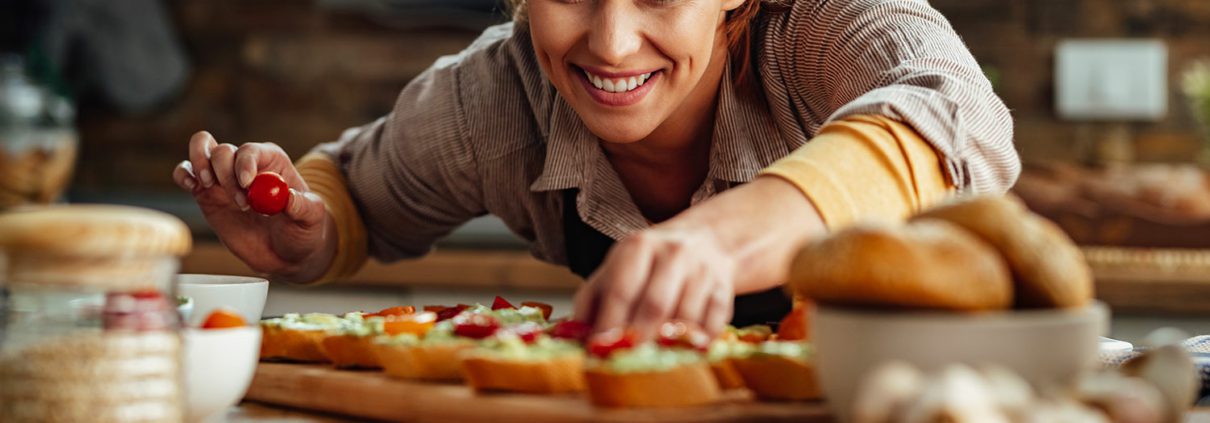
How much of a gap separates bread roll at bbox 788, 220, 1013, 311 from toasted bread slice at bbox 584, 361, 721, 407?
12 cm

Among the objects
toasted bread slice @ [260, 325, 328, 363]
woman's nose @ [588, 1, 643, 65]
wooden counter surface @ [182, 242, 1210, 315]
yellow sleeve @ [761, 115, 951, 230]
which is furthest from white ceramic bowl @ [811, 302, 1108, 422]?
wooden counter surface @ [182, 242, 1210, 315]

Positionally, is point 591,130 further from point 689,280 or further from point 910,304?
point 910,304

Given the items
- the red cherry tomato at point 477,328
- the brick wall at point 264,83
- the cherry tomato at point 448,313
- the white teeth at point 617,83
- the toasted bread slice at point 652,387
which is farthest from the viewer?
the brick wall at point 264,83

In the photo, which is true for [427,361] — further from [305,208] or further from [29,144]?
[29,144]

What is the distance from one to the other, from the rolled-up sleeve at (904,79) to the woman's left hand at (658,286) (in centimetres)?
21

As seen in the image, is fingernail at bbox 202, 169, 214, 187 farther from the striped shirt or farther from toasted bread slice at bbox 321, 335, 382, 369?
toasted bread slice at bbox 321, 335, 382, 369

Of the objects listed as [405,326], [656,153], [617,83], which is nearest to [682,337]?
[405,326]

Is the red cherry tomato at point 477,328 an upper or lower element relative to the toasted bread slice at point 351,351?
upper

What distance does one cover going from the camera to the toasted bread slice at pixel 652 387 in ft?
2.47

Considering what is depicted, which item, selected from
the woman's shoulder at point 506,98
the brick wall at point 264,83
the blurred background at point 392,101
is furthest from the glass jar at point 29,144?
the woman's shoulder at point 506,98

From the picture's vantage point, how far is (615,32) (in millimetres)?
1221

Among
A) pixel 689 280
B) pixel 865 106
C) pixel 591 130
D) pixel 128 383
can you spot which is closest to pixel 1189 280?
pixel 591 130

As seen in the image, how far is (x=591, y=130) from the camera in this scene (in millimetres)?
1354

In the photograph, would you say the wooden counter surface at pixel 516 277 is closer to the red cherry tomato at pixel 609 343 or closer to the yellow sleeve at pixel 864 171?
the yellow sleeve at pixel 864 171
